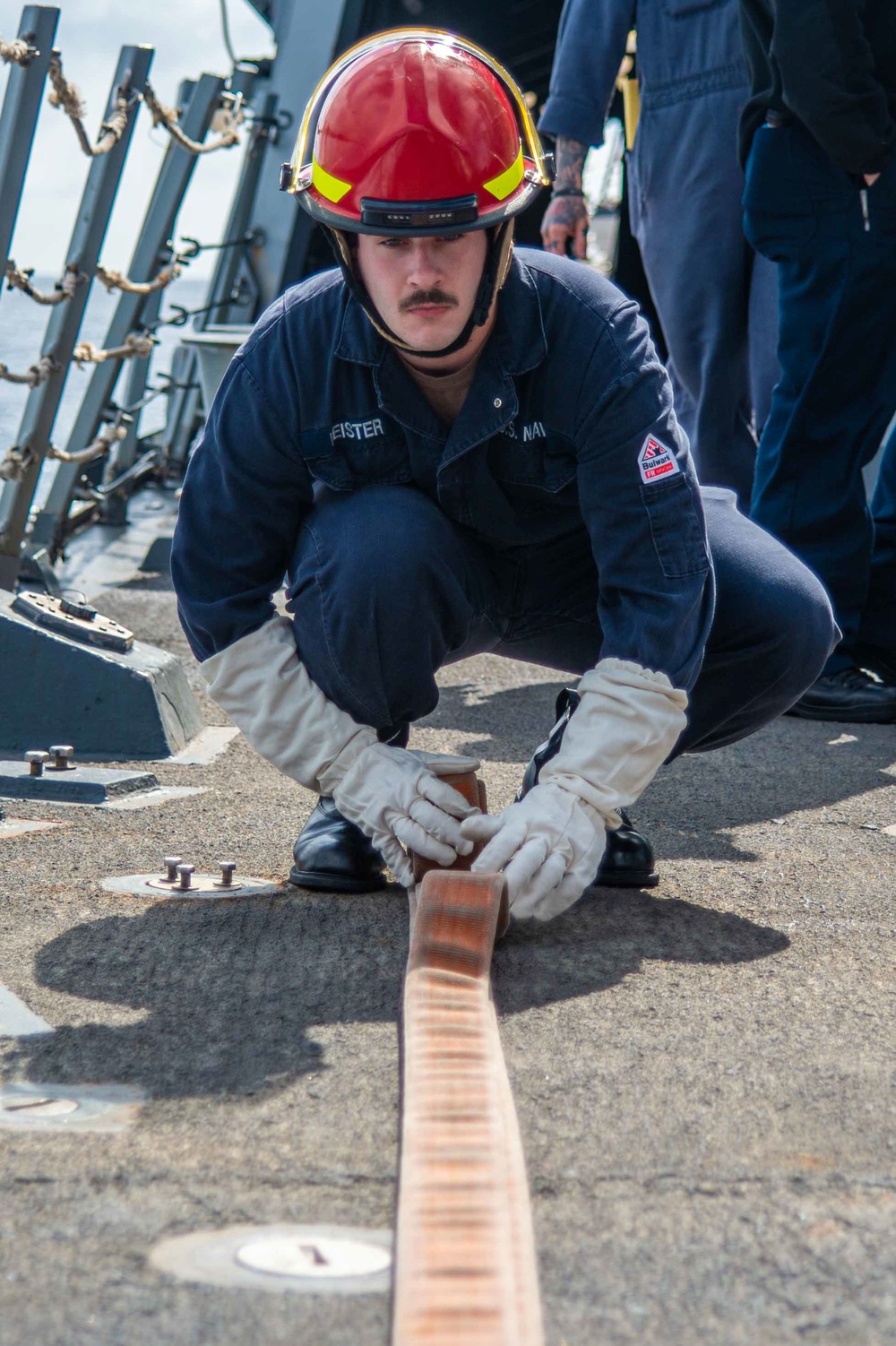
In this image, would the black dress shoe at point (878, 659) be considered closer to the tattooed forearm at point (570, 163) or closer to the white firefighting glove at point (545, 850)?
the tattooed forearm at point (570, 163)

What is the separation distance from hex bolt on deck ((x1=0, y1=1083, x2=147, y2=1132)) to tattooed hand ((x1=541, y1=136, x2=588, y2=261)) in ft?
8.33

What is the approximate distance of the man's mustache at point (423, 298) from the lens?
5.47 feet

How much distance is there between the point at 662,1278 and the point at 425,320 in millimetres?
1072

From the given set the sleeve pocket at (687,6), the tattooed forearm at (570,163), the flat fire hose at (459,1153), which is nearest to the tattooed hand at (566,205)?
the tattooed forearm at (570,163)

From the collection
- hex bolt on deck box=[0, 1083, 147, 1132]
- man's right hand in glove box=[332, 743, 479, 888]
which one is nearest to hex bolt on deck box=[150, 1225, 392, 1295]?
hex bolt on deck box=[0, 1083, 147, 1132]

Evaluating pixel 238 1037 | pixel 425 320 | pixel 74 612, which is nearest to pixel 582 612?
pixel 425 320

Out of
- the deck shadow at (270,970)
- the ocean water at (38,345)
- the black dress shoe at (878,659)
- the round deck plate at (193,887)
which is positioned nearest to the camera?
the deck shadow at (270,970)

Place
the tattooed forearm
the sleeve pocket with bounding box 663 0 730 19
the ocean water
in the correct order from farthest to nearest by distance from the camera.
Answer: the ocean water < the tattooed forearm < the sleeve pocket with bounding box 663 0 730 19

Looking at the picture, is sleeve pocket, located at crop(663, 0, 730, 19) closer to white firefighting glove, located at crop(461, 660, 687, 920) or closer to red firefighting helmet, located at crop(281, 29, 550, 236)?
red firefighting helmet, located at crop(281, 29, 550, 236)

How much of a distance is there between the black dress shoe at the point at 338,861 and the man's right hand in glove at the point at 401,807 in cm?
7

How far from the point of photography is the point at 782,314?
9.89 feet

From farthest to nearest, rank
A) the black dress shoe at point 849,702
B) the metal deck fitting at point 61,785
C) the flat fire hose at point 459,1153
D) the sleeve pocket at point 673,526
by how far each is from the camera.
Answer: the black dress shoe at point 849,702, the metal deck fitting at point 61,785, the sleeve pocket at point 673,526, the flat fire hose at point 459,1153

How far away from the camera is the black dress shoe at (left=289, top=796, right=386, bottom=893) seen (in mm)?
1891

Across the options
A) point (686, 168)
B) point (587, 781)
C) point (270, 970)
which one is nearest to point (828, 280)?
point (686, 168)
